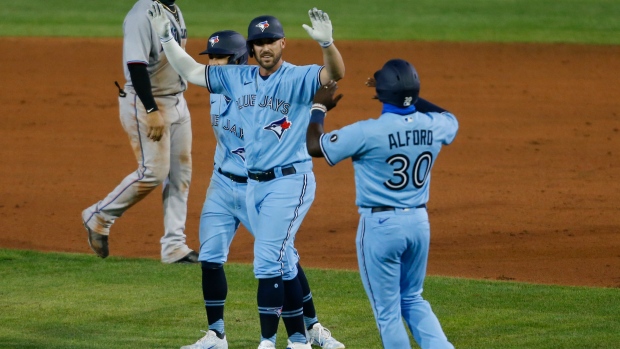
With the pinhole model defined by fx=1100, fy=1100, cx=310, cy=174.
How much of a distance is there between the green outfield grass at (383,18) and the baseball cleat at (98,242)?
13.9 metres

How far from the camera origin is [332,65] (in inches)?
251

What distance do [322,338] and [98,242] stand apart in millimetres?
2943

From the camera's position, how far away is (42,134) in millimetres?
15398

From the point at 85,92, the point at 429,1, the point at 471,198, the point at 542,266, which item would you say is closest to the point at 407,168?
the point at 542,266

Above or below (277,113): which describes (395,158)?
below

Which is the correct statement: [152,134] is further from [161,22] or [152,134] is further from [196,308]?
[161,22]

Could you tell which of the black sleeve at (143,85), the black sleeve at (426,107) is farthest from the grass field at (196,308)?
the black sleeve at (426,107)

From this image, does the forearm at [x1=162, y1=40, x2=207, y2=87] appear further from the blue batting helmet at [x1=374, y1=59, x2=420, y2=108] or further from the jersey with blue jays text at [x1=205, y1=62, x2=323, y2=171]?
the blue batting helmet at [x1=374, y1=59, x2=420, y2=108]

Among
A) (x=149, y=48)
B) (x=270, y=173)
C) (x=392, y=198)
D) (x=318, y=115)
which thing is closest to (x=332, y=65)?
(x=318, y=115)

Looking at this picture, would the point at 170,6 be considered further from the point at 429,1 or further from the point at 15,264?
the point at 429,1

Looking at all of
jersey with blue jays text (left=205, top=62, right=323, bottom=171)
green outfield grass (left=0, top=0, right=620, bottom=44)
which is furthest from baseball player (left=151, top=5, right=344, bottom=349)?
green outfield grass (left=0, top=0, right=620, bottom=44)

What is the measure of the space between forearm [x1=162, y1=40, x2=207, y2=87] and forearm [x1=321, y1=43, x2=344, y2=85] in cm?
86

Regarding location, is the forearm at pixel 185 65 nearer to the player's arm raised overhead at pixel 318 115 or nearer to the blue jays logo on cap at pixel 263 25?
the blue jays logo on cap at pixel 263 25

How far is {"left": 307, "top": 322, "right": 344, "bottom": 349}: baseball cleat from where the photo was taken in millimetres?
6965
